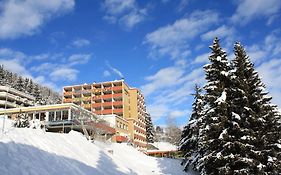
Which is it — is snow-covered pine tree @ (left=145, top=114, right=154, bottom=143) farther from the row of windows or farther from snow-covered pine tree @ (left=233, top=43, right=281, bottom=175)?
snow-covered pine tree @ (left=233, top=43, right=281, bottom=175)

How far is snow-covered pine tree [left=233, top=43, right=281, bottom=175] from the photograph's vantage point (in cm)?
2454

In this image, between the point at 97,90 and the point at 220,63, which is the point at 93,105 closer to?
the point at 97,90

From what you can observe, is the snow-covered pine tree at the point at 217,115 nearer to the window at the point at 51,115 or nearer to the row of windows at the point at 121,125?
the window at the point at 51,115

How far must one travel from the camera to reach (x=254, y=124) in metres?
26.7

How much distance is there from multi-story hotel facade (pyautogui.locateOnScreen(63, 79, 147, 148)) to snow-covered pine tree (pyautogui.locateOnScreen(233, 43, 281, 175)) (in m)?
69.7

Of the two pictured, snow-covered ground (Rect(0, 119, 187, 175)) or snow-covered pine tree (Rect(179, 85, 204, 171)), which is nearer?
snow-covered ground (Rect(0, 119, 187, 175))

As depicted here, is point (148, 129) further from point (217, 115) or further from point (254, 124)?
point (217, 115)

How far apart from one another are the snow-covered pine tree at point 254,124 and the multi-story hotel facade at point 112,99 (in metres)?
69.7

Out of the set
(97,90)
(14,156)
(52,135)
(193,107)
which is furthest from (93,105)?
(14,156)

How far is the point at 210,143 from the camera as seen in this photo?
85.9 feet

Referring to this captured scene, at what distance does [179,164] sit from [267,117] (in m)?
22.2

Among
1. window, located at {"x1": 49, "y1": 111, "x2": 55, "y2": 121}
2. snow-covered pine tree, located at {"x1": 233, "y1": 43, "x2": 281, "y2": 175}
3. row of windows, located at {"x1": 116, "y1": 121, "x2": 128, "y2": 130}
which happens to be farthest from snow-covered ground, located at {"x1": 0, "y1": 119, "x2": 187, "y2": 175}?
row of windows, located at {"x1": 116, "y1": 121, "x2": 128, "y2": 130}

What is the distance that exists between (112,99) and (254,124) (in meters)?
81.3

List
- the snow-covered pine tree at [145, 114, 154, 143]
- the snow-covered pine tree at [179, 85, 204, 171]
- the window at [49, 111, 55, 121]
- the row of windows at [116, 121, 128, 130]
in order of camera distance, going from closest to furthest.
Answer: the snow-covered pine tree at [179, 85, 204, 171]
the window at [49, 111, 55, 121]
the row of windows at [116, 121, 128, 130]
the snow-covered pine tree at [145, 114, 154, 143]
